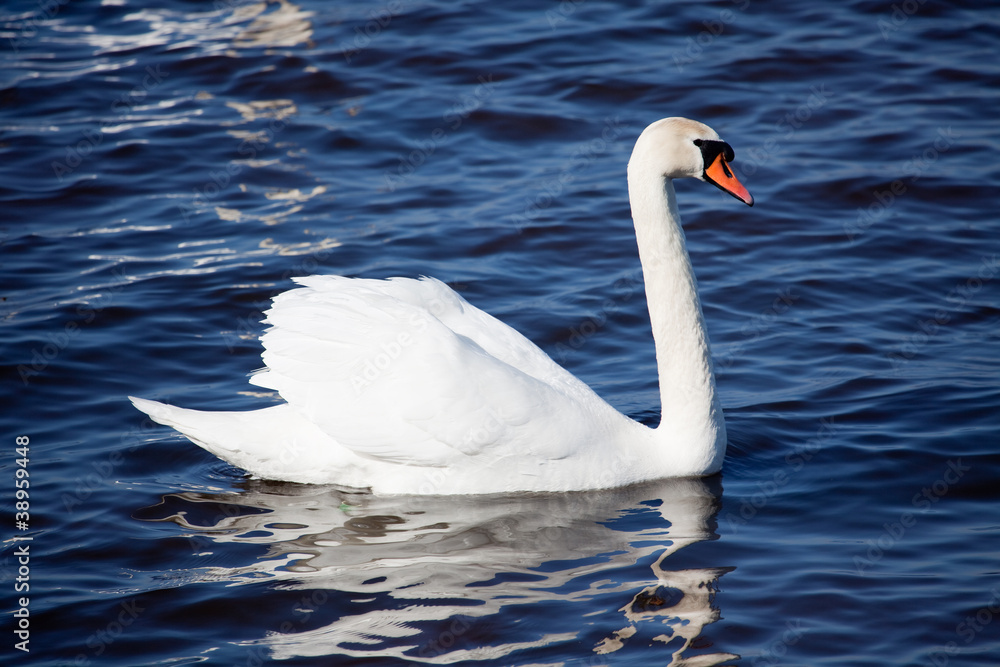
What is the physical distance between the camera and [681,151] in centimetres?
552

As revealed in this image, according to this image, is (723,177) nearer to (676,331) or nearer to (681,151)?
(681,151)

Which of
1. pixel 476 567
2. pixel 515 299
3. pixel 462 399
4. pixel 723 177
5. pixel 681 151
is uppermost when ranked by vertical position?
Result: pixel 681 151

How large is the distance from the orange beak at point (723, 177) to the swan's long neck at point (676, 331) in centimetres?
21

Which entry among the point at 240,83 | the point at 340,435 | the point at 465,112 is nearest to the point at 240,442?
the point at 340,435

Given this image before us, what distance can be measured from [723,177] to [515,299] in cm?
262

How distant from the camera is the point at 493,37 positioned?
12.8 m

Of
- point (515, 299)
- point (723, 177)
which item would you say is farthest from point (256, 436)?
point (515, 299)

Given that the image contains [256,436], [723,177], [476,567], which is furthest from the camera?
[723,177]

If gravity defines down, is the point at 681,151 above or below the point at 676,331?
above

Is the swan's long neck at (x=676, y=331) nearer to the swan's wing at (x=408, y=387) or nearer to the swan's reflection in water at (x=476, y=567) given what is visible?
the swan's reflection in water at (x=476, y=567)

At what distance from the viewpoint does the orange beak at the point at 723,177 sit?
5621mm

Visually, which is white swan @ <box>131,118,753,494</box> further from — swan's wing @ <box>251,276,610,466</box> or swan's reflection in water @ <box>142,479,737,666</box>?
swan's reflection in water @ <box>142,479,737,666</box>

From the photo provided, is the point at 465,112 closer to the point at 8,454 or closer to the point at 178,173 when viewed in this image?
the point at 178,173

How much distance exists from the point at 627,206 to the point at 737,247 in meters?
1.12
